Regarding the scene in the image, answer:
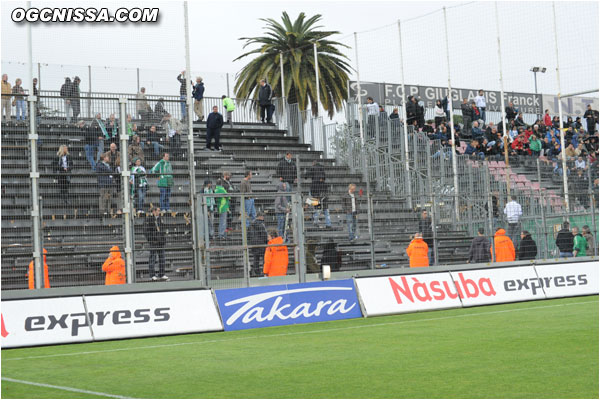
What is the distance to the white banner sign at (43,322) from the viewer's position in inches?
589

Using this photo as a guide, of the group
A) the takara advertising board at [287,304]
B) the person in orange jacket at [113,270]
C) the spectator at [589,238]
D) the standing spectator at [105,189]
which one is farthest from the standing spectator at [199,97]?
the takara advertising board at [287,304]

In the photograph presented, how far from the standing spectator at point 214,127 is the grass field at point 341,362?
13.3m

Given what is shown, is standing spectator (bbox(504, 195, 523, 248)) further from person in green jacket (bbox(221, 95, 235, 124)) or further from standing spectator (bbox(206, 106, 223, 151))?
person in green jacket (bbox(221, 95, 235, 124))

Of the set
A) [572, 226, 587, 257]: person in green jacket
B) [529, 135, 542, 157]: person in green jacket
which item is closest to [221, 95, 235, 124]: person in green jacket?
[529, 135, 542, 157]: person in green jacket

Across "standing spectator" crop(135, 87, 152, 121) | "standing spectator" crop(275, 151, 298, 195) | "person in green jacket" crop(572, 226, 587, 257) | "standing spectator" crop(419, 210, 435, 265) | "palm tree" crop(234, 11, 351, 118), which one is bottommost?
"person in green jacket" crop(572, 226, 587, 257)

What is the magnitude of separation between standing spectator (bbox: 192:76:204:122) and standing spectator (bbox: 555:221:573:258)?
42.4 ft

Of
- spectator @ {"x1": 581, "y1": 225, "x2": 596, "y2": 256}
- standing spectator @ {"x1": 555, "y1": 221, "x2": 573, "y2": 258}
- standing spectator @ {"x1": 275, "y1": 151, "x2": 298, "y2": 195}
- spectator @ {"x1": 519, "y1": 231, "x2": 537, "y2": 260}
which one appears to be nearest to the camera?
spectator @ {"x1": 519, "y1": 231, "x2": 537, "y2": 260}

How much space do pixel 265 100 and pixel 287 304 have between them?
17.7m

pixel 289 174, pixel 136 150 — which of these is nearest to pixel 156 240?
pixel 136 150

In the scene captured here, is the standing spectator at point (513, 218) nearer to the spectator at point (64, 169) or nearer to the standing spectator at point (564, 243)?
the standing spectator at point (564, 243)

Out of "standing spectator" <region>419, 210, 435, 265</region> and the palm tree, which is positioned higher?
the palm tree

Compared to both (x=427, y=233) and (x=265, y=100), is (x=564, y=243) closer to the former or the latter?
(x=427, y=233)

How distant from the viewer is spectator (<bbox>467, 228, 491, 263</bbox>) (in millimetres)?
24734

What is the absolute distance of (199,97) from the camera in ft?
104
